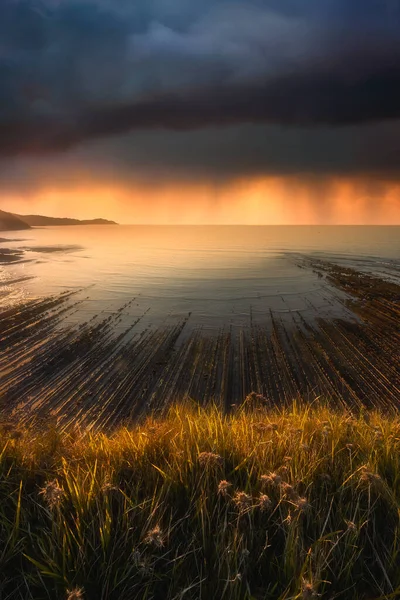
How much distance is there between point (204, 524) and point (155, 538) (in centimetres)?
44

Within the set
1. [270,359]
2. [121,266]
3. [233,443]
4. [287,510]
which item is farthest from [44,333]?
[121,266]

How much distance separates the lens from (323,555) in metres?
2.64

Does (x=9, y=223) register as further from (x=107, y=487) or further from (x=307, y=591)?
(x=307, y=591)

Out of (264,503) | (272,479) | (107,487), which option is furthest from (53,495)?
(272,479)

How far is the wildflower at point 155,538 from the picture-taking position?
103 inches

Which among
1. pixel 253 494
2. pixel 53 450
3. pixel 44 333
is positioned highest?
pixel 253 494

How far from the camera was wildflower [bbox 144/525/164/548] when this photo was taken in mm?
2604

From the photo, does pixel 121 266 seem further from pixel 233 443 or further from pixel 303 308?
pixel 233 443

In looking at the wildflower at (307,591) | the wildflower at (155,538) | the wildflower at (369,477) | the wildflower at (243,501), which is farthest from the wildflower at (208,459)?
the wildflower at (369,477)

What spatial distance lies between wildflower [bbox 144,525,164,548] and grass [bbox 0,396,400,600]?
0.03 feet

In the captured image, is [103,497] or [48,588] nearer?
[48,588]

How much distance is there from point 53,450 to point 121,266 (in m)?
33.0

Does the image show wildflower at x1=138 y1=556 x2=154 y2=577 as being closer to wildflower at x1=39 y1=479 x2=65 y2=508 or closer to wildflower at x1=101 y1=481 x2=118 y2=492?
wildflower at x1=101 y1=481 x2=118 y2=492

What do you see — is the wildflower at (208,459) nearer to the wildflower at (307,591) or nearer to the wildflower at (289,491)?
the wildflower at (289,491)
